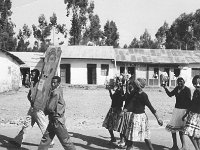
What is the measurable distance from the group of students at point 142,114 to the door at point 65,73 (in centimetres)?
2240

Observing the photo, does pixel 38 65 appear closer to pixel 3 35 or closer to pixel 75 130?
pixel 3 35

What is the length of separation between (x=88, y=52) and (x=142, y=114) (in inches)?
955

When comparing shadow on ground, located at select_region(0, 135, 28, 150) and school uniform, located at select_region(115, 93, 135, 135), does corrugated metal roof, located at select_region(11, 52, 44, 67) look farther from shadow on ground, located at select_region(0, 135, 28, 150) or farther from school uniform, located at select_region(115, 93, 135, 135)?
school uniform, located at select_region(115, 93, 135, 135)

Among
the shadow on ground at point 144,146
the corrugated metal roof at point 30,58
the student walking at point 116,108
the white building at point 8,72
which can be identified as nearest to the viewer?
the student walking at point 116,108

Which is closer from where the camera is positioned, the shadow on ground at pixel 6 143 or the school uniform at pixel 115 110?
the shadow on ground at pixel 6 143

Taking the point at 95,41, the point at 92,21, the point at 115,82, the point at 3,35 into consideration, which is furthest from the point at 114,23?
the point at 115,82

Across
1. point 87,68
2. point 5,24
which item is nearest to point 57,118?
point 87,68

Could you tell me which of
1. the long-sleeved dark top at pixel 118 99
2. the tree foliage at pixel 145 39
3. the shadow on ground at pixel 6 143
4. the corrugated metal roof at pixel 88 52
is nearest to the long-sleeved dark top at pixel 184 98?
the long-sleeved dark top at pixel 118 99

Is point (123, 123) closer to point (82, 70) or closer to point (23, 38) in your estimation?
point (82, 70)

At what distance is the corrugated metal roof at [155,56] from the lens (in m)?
29.7

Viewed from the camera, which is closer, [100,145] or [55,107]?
[55,107]

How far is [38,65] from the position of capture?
3194 centimetres

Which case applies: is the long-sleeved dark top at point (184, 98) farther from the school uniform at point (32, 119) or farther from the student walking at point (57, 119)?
the school uniform at point (32, 119)

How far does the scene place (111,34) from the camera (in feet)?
188
